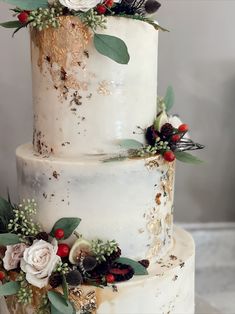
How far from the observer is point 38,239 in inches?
37.4

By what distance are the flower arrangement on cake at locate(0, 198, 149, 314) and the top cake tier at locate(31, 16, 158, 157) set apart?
0.52ft

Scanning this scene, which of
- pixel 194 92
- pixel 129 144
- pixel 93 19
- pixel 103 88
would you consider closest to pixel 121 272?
pixel 129 144

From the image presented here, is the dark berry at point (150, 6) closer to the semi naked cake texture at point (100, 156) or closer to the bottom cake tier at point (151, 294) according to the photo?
the semi naked cake texture at point (100, 156)

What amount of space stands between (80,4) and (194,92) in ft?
2.60

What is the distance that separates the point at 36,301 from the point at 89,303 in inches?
4.3

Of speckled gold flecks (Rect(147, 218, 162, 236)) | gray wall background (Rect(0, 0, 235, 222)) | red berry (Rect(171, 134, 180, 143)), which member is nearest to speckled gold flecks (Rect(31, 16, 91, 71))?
red berry (Rect(171, 134, 180, 143))

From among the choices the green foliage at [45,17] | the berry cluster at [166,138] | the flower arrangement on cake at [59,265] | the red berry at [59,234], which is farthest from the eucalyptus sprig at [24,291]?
the green foliage at [45,17]

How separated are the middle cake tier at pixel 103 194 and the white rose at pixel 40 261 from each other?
6 centimetres

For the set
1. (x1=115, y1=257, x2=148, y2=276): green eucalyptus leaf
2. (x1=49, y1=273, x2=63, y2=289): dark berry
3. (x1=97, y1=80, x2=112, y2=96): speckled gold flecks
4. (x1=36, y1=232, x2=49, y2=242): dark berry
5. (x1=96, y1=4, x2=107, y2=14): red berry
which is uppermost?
(x1=96, y1=4, x2=107, y2=14): red berry

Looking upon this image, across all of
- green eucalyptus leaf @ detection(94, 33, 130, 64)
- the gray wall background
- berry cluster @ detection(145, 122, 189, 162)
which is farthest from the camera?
the gray wall background

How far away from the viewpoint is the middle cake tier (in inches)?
37.0

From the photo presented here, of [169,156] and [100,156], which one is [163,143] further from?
[100,156]

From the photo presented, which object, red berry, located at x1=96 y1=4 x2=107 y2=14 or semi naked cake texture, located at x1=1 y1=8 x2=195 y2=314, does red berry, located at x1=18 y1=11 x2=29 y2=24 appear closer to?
semi naked cake texture, located at x1=1 y1=8 x2=195 y2=314

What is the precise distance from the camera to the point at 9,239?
961mm
